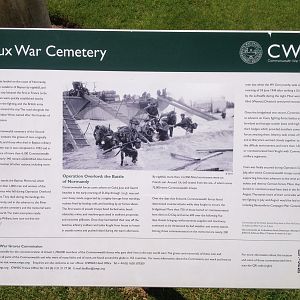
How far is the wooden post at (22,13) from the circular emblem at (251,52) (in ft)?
4.41

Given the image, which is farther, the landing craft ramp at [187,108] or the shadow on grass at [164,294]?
the shadow on grass at [164,294]

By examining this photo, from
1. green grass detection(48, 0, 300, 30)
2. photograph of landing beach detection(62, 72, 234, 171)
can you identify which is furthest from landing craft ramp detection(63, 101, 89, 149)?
green grass detection(48, 0, 300, 30)

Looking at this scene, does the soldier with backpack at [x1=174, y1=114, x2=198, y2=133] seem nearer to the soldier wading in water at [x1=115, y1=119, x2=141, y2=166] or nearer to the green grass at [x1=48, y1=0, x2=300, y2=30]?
the soldier wading in water at [x1=115, y1=119, x2=141, y2=166]

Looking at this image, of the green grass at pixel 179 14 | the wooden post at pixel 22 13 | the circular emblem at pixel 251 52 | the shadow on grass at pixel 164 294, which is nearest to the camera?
the circular emblem at pixel 251 52

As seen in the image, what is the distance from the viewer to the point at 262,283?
3076 millimetres

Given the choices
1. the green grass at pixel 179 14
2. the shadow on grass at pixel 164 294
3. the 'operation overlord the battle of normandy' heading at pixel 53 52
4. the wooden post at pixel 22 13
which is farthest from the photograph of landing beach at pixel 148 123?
the green grass at pixel 179 14

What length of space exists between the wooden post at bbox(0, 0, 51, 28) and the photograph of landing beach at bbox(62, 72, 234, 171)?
2.57 feet

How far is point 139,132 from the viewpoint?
9.59ft

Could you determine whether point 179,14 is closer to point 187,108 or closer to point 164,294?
point 164,294

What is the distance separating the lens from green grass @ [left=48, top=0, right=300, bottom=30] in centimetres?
642

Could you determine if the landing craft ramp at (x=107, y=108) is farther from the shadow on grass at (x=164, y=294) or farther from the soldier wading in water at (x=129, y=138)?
the shadow on grass at (x=164, y=294)

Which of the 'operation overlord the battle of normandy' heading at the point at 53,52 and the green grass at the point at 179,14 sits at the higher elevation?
the green grass at the point at 179,14

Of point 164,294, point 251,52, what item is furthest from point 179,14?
point 251,52

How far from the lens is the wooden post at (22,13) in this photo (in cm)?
335
